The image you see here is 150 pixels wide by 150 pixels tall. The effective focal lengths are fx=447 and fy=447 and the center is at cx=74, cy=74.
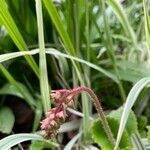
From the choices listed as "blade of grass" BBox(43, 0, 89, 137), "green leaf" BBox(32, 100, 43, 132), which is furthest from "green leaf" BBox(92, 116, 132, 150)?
"green leaf" BBox(32, 100, 43, 132)

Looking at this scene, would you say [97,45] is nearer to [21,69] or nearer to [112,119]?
[21,69]

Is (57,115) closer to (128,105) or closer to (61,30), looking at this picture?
(128,105)

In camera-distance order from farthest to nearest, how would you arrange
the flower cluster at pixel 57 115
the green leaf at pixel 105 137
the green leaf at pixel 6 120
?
the green leaf at pixel 6 120 → the green leaf at pixel 105 137 → the flower cluster at pixel 57 115

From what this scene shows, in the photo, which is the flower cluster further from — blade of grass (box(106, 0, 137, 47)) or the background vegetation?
blade of grass (box(106, 0, 137, 47))

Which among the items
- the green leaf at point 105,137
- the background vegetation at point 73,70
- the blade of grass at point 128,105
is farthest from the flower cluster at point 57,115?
the background vegetation at point 73,70

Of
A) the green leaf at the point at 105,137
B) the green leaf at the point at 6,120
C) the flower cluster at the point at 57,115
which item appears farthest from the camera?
the green leaf at the point at 6,120

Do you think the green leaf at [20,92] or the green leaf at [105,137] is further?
the green leaf at [20,92]

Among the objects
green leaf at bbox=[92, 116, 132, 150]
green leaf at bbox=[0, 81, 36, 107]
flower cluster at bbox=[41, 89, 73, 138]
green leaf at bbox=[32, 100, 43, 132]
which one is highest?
green leaf at bbox=[0, 81, 36, 107]

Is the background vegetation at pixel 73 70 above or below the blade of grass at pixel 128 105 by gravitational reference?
above

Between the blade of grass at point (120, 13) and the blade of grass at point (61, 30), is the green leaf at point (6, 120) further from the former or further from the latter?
the blade of grass at point (120, 13)
